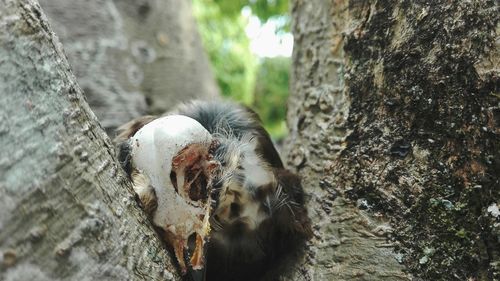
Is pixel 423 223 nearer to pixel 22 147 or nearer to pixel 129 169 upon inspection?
pixel 129 169

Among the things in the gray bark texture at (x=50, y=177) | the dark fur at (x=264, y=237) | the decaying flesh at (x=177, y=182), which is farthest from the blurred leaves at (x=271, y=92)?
the gray bark texture at (x=50, y=177)

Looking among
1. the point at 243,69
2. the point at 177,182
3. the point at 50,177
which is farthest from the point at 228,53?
the point at 50,177

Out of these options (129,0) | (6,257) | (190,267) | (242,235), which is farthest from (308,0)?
(129,0)

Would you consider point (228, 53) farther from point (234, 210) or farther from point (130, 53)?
point (234, 210)

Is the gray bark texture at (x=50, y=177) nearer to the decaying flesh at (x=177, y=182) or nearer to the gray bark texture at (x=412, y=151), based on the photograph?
the decaying flesh at (x=177, y=182)

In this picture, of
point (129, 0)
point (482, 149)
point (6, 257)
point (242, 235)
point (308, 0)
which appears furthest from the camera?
point (129, 0)

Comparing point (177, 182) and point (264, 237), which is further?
point (264, 237)

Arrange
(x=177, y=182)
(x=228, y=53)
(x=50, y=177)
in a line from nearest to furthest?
(x=50, y=177), (x=177, y=182), (x=228, y=53)
